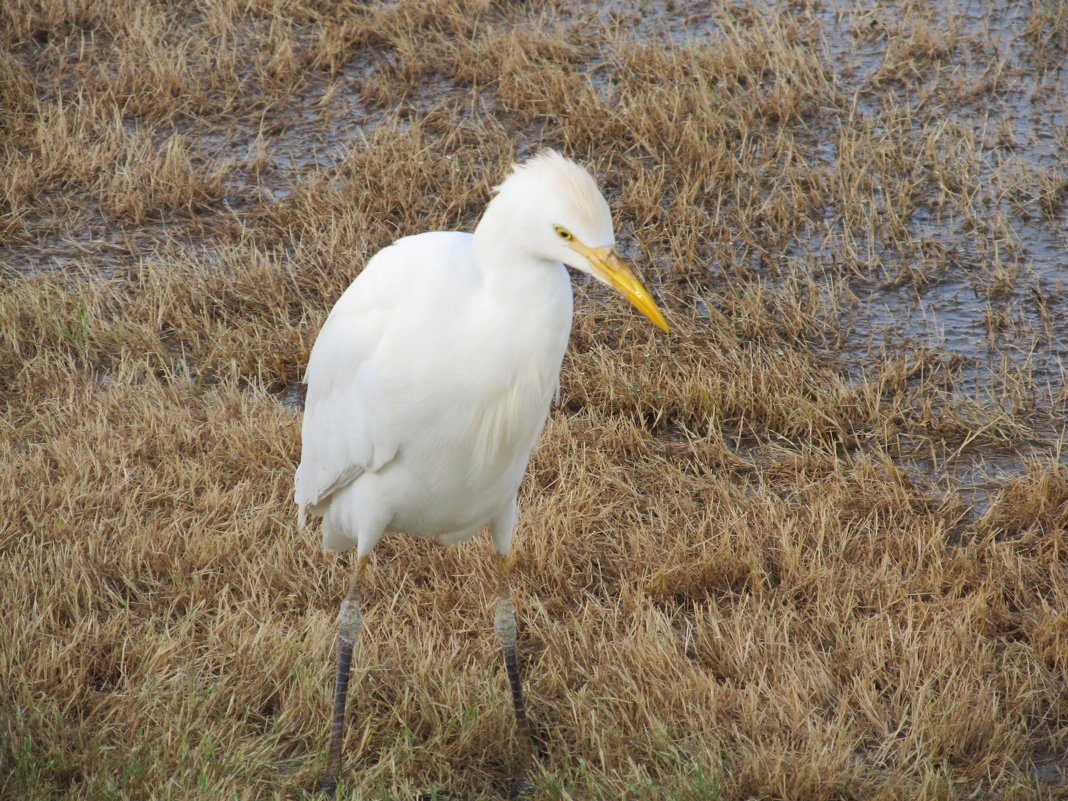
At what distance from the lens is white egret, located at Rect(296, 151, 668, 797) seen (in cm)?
219

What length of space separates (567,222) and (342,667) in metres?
1.35

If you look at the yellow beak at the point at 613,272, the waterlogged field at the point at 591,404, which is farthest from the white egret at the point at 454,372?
the waterlogged field at the point at 591,404

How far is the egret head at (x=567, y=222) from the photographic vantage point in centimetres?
212

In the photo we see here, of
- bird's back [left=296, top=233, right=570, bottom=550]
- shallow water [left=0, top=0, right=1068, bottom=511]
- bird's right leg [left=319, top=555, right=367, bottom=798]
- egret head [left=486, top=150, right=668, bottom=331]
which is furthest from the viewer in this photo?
shallow water [left=0, top=0, right=1068, bottom=511]

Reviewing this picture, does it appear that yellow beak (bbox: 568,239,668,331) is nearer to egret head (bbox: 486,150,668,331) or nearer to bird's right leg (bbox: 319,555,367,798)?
Answer: egret head (bbox: 486,150,668,331)

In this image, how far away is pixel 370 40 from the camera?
644 centimetres

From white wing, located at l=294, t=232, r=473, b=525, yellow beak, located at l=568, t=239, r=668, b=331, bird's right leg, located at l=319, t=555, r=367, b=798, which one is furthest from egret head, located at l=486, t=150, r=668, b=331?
bird's right leg, located at l=319, t=555, r=367, b=798

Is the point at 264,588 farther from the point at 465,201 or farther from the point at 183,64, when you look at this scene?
the point at 183,64

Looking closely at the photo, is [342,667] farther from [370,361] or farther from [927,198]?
[927,198]

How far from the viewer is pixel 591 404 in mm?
4184

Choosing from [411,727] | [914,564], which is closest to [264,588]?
[411,727]

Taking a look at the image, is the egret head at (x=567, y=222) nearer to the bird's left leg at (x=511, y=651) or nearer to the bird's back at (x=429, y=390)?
the bird's back at (x=429, y=390)

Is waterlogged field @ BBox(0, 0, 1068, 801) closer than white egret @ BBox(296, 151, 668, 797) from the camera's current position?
No

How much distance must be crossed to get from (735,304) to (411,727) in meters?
2.34
